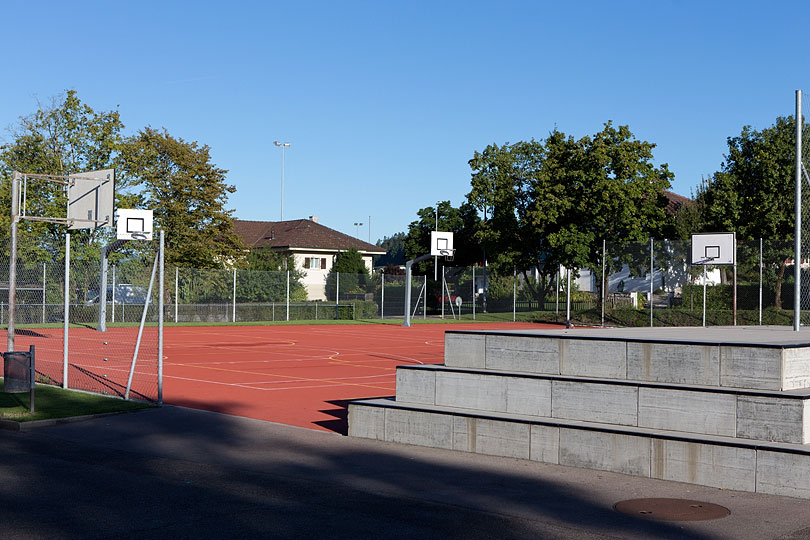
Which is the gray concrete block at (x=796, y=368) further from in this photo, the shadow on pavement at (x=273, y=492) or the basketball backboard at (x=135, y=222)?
the basketball backboard at (x=135, y=222)

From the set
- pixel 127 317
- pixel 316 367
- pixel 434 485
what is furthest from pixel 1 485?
pixel 127 317

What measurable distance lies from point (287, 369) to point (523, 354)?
1083 cm

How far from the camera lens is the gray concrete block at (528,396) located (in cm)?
1050

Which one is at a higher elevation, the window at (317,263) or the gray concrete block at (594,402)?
the window at (317,263)

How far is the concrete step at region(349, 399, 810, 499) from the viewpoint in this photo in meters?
8.31

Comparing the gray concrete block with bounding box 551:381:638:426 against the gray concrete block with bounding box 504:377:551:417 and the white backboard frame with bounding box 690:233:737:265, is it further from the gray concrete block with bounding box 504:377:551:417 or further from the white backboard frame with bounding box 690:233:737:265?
the white backboard frame with bounding box 690:233:737:265

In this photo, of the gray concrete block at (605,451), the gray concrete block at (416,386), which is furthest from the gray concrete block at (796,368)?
the gray concrete block at (416,386)

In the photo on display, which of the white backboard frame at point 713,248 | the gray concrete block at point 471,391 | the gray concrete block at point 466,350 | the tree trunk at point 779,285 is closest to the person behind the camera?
the gray concrete block at point 471,391

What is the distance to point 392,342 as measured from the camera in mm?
32906

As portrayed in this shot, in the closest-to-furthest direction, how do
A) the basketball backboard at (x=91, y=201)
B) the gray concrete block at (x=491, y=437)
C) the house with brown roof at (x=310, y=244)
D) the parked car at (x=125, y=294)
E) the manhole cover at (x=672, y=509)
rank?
1. the manhole cover at (x=672, y=509)
2. the gray concrete block at (x=491, y=437)
3. the basketball backboard at (x=91, y=201)
4. the parked car at (x=125, y=294)
5. the house with brown roof at (x=310, y=244)

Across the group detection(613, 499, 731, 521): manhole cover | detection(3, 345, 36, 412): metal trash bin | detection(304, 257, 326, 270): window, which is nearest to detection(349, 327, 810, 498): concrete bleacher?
detection(613, 499, 731, 521): manhole cover

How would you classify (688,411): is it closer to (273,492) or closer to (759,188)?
(273,492)

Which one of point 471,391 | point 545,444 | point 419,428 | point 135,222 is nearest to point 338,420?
point 419,428

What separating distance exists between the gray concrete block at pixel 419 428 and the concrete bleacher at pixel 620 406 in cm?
1
